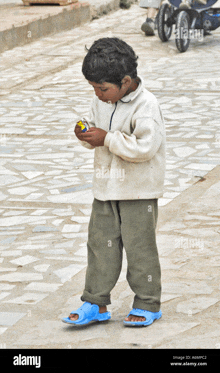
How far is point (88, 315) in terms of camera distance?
2.92 m

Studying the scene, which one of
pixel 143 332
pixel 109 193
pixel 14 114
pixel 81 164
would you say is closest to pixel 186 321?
pixel 143 332

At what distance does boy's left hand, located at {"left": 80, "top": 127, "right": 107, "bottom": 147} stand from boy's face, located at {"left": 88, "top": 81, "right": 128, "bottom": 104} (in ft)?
0.47

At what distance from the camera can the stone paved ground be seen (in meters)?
2.90

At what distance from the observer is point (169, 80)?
30.3 ft

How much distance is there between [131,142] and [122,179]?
20cm

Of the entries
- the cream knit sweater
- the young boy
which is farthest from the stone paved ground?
the cream knit sweater

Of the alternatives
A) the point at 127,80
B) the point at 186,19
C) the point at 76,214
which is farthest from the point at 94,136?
the point at 186,19

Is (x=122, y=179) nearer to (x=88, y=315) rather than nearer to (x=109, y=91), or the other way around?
(x=109, y=91)

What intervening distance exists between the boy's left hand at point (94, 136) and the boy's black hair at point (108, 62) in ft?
0.68

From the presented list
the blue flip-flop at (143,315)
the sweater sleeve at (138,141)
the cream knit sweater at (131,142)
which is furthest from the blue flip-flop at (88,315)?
the sweater sleeve at (138,141)

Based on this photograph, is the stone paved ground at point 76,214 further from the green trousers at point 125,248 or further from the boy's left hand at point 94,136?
the boy's left hand at point 94,136

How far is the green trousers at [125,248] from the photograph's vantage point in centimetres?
281

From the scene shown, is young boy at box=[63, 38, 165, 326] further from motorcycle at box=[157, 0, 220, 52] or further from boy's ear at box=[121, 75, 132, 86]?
motorcycle at box=[157, 0, 220, 52]

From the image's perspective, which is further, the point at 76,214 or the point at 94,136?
the point at 76,214
